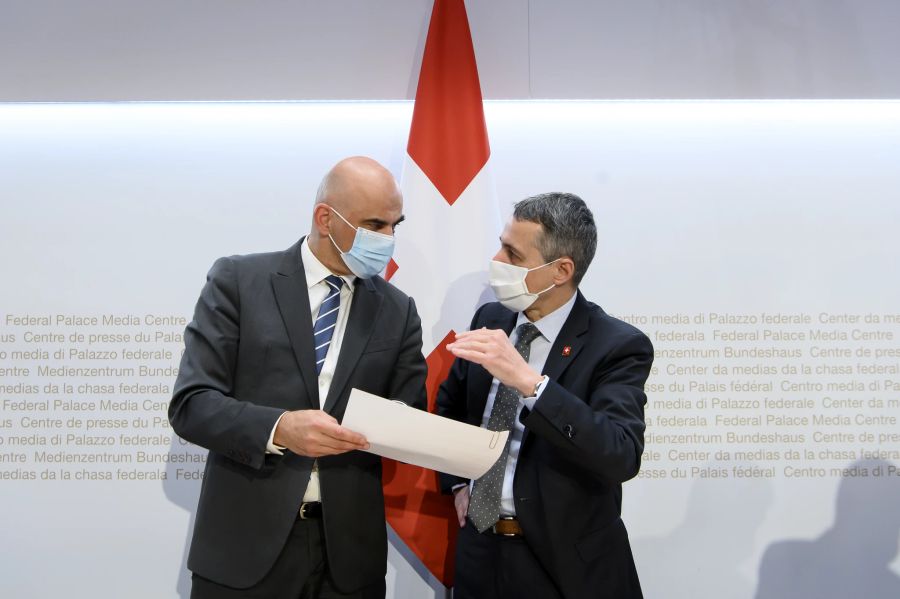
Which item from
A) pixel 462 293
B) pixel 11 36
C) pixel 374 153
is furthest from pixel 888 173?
pixel 11 36

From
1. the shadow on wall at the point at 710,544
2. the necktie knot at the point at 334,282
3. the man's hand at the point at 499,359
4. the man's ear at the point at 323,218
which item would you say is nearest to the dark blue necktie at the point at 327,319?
the necktie knot at the point at 334,282

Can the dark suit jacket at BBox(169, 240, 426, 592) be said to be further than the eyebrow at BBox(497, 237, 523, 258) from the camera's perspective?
No

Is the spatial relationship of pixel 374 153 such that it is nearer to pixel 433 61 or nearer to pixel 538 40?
pixel 433 61

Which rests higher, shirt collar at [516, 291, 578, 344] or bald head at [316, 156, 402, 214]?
bald head at [316, 156, 402, 214]

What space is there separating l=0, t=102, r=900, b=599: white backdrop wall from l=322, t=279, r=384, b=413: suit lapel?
103cm

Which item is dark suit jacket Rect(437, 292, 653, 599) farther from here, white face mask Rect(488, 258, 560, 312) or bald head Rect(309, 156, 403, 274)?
bald head Rect(309, 156, 403, 274)

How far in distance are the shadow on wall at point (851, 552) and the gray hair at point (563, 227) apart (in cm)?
175

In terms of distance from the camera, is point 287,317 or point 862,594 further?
point 862,594

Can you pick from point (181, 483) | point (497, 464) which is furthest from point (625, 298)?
point (181, 483)

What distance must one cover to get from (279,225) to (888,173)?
109 inches

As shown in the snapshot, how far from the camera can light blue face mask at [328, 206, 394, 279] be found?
2.27m

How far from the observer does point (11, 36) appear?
3281 millimetres

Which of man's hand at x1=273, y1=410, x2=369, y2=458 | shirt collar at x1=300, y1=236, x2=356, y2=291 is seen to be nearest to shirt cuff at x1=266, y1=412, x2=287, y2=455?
man's hand at x1=273, y1=410, x2=369, y2=458

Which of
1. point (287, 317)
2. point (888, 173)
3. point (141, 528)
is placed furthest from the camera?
point (888, 173)
